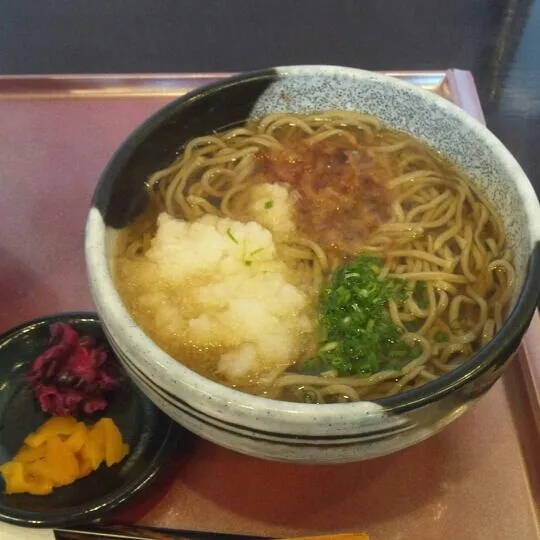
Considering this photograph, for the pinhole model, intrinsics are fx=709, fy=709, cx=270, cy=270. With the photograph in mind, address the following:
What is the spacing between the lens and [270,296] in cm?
107

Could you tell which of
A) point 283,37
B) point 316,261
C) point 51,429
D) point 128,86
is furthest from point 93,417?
point 283,37

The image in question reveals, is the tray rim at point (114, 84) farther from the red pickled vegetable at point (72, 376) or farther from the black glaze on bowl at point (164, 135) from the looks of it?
the red pickled vegetable at point (72, 376)

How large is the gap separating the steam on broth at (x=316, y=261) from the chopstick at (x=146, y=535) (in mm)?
217

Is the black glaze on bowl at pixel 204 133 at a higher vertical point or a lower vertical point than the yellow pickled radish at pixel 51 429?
higher

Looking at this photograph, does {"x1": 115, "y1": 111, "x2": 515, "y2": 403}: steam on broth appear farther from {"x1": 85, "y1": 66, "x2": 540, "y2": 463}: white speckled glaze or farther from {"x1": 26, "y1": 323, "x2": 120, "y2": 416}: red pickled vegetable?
{"x1": 26, "y1": 323, "x2": 120, "y2": 416}: red pickled vegetable

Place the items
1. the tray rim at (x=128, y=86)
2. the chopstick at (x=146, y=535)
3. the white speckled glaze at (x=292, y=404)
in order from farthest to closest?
the tray rim at (x=128, y=86)
the chopstick at (x=146, y=535)
the white speckled glaze at (x=292, y=404)

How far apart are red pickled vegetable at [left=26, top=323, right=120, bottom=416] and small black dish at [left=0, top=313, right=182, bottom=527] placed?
1.0 inches

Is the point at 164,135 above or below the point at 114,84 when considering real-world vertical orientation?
above

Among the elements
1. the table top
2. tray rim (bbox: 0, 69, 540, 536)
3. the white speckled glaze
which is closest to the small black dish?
the white speckled glaze

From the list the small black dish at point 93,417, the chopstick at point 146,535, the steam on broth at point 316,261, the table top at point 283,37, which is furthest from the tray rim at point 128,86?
the chopstick at point 146,535

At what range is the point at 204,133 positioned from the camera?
1298 mm

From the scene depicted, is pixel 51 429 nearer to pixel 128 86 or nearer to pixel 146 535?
pixel 146 535

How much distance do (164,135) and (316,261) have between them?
34 cm

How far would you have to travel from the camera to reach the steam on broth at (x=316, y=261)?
1024 mm
